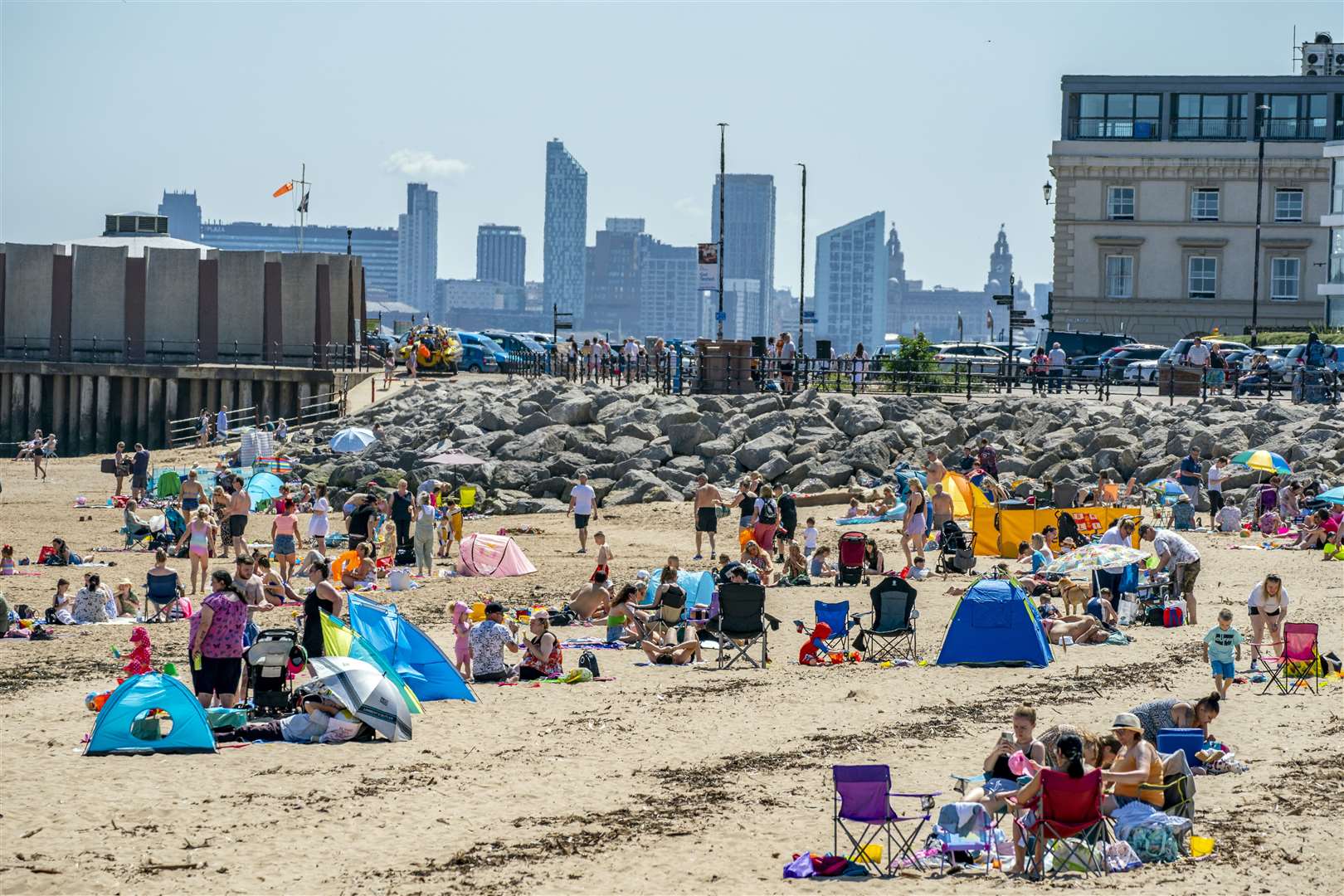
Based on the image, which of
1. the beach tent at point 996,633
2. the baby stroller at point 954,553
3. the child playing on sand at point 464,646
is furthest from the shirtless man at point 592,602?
the baby stroller at point 954,553

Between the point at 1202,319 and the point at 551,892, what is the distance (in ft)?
167

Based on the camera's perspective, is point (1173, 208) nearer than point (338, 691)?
No

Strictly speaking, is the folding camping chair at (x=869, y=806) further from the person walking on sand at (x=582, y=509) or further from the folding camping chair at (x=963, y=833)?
the person walking on sand at (x=582, y=509)

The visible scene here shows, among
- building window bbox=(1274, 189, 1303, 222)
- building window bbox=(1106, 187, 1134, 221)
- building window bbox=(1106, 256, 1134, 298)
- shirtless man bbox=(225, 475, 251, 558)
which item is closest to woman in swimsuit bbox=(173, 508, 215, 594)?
shirtless man bbox=(225, 475, 251, 558)

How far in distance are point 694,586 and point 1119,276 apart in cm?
4199

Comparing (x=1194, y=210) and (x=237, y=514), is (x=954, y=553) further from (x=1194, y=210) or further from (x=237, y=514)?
(x=1194, y=210)

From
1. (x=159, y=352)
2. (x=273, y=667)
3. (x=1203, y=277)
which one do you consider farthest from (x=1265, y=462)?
(x=159, y=352)

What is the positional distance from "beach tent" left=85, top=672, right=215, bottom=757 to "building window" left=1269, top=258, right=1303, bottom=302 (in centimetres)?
4960

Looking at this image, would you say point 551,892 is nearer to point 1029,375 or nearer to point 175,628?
point 175,628

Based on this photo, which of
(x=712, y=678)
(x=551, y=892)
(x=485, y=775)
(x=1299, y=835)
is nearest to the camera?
(x=551, y=892)

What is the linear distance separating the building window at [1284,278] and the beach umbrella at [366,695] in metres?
48.5

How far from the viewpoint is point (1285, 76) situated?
5684 centimetres

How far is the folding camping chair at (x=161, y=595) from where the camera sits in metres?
18.6

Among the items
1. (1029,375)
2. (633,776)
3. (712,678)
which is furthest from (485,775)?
(1029,375)
